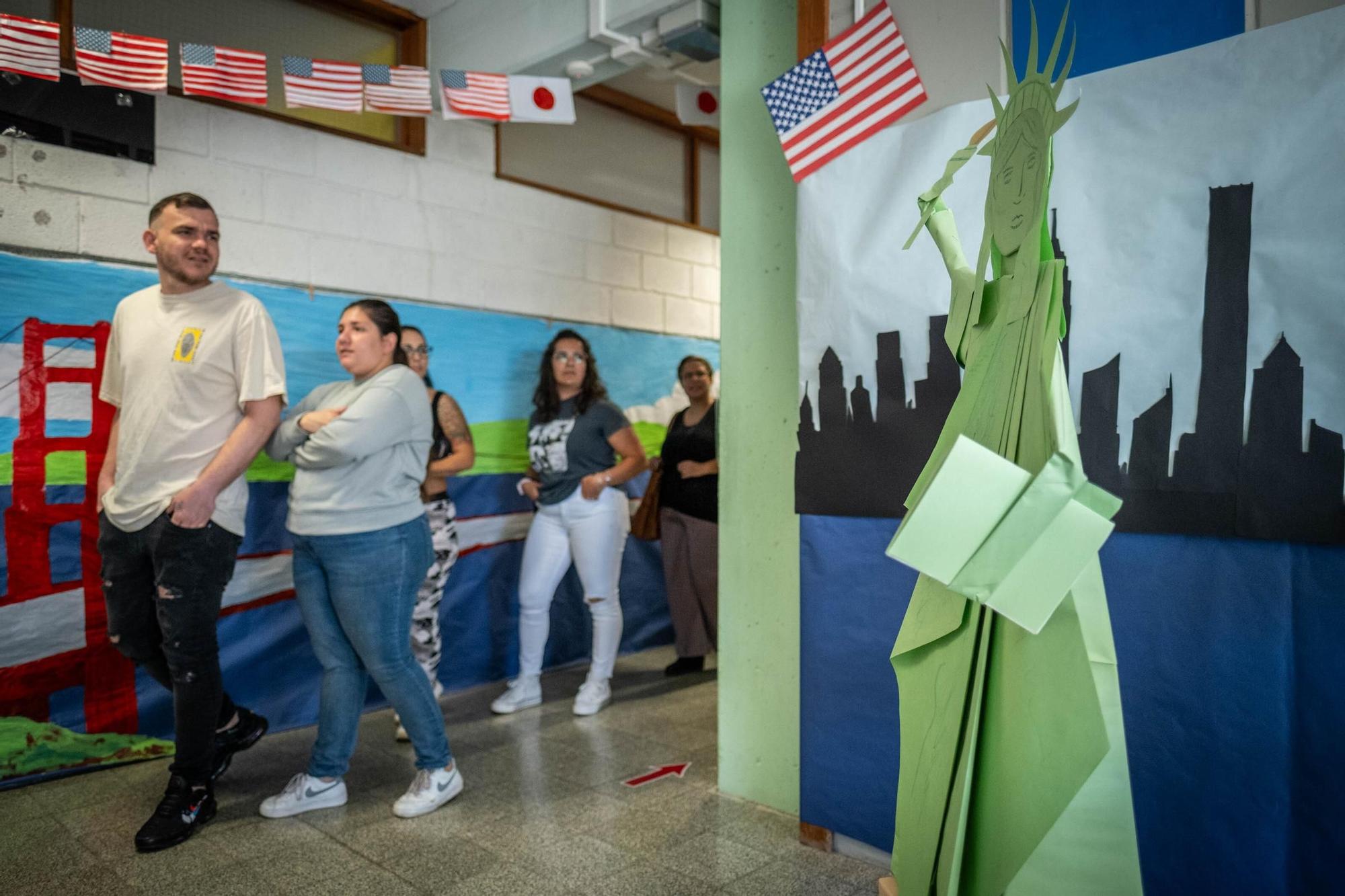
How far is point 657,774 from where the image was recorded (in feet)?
8.67

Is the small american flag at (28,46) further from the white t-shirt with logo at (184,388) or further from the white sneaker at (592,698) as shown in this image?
the white sneaker at (592,698)

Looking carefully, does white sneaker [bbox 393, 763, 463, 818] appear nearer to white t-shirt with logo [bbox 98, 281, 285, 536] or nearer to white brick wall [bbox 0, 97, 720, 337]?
white t-shirt with logo [bbox 98, 281, 285, 536]

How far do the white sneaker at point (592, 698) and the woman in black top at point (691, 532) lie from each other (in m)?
0.58

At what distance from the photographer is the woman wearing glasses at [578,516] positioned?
11.2 feet

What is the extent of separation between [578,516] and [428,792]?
1.26 m

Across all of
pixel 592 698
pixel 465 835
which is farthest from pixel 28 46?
pixel 592 698

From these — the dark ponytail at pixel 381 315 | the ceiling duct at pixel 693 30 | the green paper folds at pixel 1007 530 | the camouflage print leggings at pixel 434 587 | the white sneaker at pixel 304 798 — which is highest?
the ceiling duct at pixel 693 30

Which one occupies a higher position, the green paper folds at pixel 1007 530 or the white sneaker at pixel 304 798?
the green paper folds at pixel 1007 530

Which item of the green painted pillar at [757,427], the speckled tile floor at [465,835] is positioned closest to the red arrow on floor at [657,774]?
the speckled tile floor at [465,835]

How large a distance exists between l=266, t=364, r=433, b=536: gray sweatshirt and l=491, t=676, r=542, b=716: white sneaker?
1.17 metres

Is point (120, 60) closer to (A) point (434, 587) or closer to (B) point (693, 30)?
(B) point (693, 30)

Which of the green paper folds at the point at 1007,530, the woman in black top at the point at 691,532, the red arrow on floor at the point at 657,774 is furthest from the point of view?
the woman in black top at the point at 691,532

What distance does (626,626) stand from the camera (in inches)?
171

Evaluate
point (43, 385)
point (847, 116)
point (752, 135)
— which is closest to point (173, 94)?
point (43, 385)
